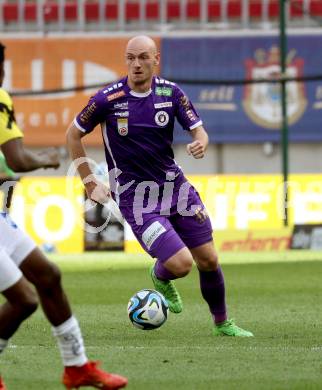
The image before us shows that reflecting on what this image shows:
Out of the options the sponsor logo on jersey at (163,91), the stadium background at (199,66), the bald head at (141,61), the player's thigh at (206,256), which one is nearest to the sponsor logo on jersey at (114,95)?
the bald head at (141,61)

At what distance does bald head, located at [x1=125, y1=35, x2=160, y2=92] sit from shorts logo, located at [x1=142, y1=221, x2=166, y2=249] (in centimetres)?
109

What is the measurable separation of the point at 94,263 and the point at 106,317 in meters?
6.88

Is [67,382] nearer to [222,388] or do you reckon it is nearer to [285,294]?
[222,388]

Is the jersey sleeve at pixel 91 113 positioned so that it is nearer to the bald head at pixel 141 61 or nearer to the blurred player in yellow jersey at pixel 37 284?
the bald head at pixel 141 61

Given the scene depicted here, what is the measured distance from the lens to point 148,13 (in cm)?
2855

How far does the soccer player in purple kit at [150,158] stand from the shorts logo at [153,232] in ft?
0.09

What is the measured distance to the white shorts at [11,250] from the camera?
6664 millimetres

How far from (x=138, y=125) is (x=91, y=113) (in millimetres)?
382

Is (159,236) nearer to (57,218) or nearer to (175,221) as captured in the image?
(175,221)

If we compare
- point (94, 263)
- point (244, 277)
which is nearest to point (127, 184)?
point (244, 277)

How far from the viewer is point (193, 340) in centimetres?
947

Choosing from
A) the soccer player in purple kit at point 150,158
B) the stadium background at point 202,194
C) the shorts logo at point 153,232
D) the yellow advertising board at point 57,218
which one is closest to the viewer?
the stadium background at point 202,194

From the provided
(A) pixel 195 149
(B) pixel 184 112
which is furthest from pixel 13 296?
(B) pixel 184 112

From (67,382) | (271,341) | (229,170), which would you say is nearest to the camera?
(67,382)
